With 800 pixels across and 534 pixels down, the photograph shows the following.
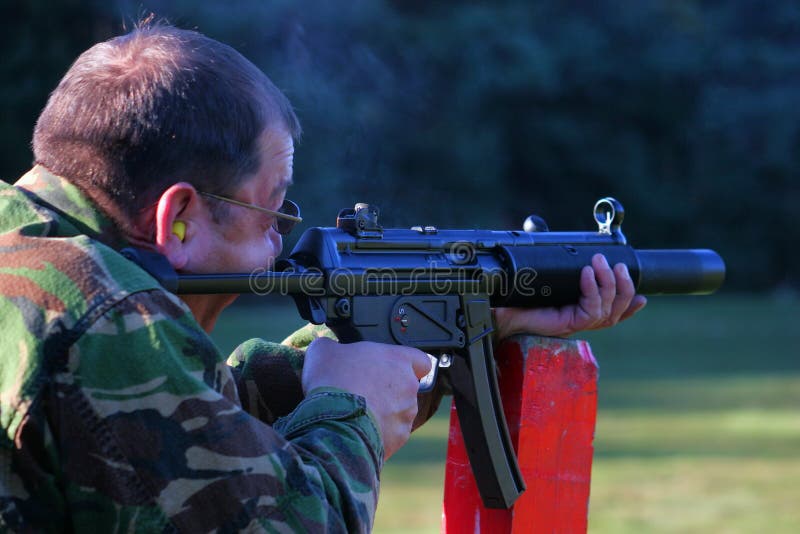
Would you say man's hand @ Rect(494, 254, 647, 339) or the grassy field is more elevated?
the grassy field

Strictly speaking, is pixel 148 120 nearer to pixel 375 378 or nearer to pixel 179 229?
pixel 179 229

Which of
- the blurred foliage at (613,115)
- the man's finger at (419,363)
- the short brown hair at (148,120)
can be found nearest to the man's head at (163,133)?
the short brown hair at (148,120)

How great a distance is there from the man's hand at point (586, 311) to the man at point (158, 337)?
65 centimetres

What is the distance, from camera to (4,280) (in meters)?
1.94

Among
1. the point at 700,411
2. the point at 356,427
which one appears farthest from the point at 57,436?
the point at 700,411

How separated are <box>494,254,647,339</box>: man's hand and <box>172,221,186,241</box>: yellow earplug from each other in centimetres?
117

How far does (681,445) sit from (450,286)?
8105 millimetres

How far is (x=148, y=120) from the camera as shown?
2.16 m

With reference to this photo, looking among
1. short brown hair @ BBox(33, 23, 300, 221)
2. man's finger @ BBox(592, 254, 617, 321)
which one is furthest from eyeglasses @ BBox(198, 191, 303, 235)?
man's finger @ BBox(592, 254, 617, 321)

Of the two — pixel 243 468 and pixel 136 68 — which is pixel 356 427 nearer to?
pixel 243 468

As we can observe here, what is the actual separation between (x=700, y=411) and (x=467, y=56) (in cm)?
1980

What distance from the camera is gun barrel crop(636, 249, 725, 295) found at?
11.3ft

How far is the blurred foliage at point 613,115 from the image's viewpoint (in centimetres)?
2883

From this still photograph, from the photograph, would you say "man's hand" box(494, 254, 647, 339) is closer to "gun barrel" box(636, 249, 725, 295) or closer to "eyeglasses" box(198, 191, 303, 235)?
"gun barrel" box(636, 249, 725, 295)
